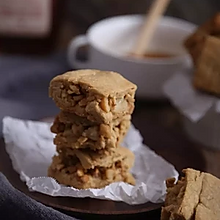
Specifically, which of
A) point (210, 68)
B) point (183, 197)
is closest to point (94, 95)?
point (183, 197)

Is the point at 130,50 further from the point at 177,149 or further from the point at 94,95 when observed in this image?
the point at 94,95

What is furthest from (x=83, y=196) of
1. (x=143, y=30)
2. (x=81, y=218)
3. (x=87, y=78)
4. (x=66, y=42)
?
(x=66, y=42)

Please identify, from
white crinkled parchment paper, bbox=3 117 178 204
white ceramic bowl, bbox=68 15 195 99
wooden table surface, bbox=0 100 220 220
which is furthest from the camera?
white ceramic bowl, bbox=68 15 195 99

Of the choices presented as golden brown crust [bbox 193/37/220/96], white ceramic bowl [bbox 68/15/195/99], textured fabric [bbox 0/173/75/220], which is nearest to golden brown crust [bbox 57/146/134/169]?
textured fabric [bbox 0/173/75/220]

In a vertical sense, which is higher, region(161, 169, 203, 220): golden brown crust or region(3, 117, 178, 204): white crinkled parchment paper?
region(161, 169, 203, 220): golden brown crust

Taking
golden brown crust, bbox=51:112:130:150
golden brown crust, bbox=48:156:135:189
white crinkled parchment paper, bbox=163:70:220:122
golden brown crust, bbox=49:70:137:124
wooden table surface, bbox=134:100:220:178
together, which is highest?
golden brown crust, bbox=49:70:137:124

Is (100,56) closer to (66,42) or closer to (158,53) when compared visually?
(158,53)

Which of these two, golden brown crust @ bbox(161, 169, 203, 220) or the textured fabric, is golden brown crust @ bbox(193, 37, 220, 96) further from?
the textured fabric
